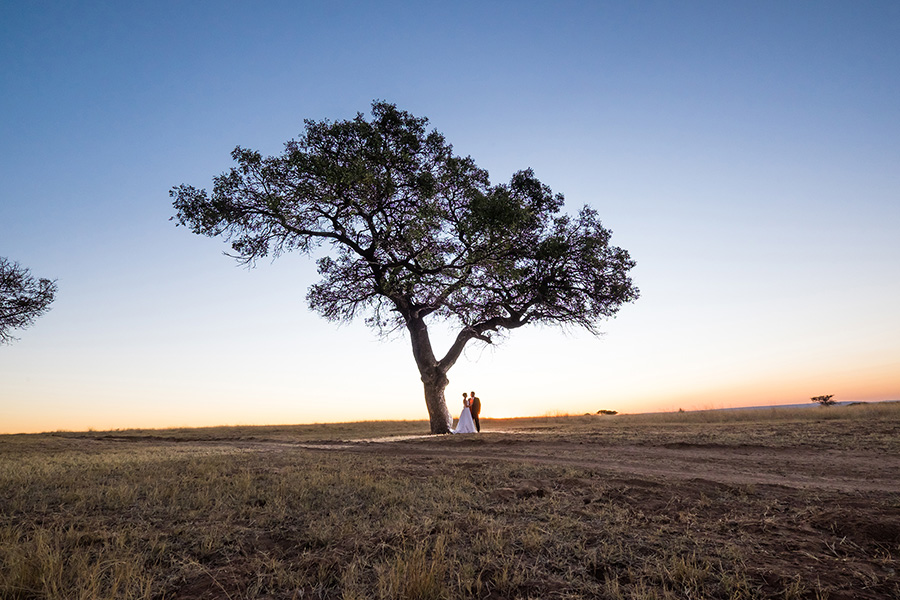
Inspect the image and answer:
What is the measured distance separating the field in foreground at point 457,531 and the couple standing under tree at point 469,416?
13.2 m

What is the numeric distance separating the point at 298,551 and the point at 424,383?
18208 mm

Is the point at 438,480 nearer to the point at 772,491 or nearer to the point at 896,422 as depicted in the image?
the point at 772,491

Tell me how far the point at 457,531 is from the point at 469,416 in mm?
18288

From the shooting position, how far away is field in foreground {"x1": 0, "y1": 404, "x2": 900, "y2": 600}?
11.9 feet

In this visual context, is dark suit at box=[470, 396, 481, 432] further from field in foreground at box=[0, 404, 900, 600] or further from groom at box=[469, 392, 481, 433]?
field in foreground at box=[0, 404, 900, 600]

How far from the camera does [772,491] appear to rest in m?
6.68

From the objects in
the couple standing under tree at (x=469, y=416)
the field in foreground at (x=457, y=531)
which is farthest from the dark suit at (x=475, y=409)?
the field in foreground at (x=457, y=531)

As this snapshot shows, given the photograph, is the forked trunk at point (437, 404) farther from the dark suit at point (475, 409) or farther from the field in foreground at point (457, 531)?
the field in foreground at point (457, 531)

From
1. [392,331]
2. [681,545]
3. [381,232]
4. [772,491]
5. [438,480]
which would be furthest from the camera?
[392,331]

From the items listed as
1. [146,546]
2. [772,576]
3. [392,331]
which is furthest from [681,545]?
[392,331]

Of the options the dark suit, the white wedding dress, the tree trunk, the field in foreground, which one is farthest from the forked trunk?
the field in foreground

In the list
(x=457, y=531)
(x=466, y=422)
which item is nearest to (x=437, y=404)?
(x=466, y=422)

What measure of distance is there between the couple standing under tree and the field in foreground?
519 inches

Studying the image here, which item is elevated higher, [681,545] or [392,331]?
[392,331]
